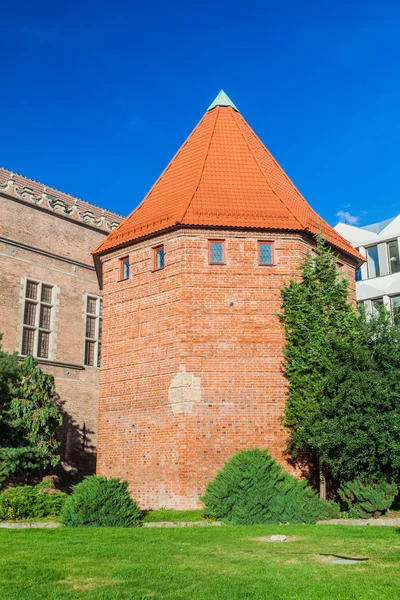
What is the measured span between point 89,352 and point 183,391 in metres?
12.1

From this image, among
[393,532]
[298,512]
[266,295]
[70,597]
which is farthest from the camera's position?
[266,295]

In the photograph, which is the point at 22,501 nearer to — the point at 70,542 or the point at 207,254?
the point at 70,542

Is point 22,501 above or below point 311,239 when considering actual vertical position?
below

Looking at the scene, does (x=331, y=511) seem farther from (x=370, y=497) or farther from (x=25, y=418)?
(x=25, y=418)

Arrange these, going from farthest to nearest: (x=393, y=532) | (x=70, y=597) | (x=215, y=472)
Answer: (x=215, y=472) < (x=393, y=532) < (x=70, y=597)

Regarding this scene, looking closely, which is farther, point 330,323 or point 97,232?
point 97,232

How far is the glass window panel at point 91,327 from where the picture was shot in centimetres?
2928

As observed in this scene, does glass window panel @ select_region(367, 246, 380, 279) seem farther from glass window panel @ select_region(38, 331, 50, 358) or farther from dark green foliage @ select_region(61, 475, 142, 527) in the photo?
dark green foliage @ select_region(61, 475, 142, 527)

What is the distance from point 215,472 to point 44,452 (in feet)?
20.0

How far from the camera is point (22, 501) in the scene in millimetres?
15820

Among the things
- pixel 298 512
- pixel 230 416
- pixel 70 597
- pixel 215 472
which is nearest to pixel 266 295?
pixel 230 416

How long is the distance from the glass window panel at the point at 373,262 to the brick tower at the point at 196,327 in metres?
13.4

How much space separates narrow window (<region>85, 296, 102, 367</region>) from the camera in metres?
29.0

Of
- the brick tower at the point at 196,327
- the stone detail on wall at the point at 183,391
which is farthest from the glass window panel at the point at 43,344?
the stone detail on wall at the point at 183,391
